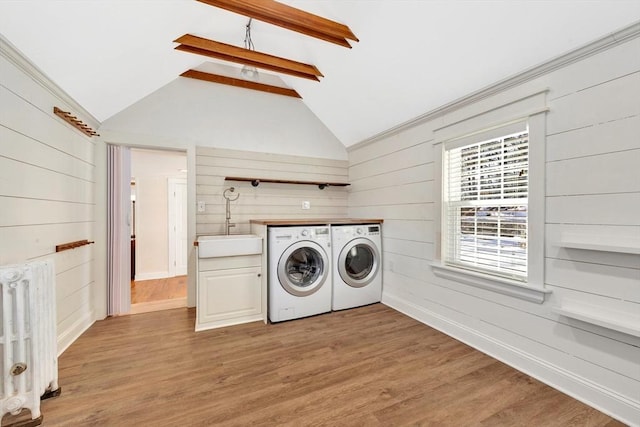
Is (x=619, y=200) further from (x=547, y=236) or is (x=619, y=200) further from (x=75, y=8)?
(x=75, y=8)

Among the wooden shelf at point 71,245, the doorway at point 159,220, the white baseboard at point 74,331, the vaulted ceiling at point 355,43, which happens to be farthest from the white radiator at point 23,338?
the doorway at point 159,220

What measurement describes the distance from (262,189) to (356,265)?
158 centimetres

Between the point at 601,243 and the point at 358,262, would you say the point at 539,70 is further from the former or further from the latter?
the point at 358,262

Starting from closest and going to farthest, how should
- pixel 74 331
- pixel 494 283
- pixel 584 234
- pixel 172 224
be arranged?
1. pixel 584 234
2. pixel 494 283
3. pixel 74 331
4. pixel 172 224

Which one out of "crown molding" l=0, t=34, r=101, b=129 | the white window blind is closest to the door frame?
"crown molding" l=0, t=34, r=101, b=129

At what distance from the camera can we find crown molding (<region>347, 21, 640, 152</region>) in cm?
150

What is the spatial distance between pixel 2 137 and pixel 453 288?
343cm

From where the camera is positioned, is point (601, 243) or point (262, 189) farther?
point (262, 189)

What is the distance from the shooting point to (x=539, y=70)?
72.9 inches

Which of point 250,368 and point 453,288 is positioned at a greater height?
point 453,288

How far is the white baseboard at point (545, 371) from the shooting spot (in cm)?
151

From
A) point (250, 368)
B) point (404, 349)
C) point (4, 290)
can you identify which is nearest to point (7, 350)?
point (4, 290)

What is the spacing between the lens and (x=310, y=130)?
393 centimetres

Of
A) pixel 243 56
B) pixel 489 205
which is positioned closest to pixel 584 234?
pixel 489 205
